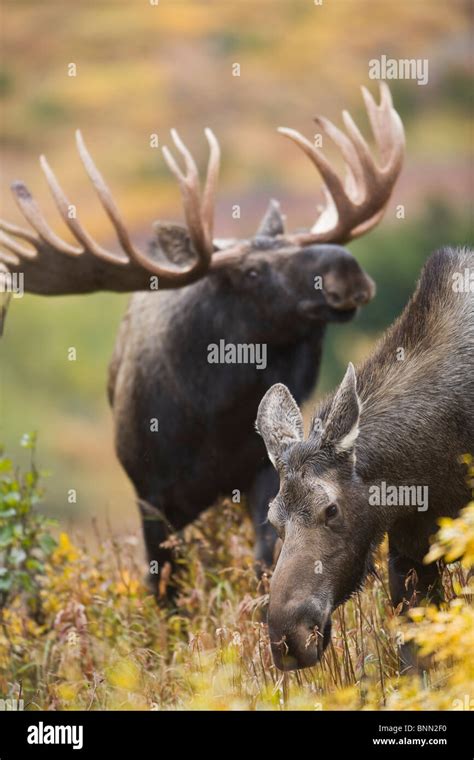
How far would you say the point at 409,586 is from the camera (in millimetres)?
5398

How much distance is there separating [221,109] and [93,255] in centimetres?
1152

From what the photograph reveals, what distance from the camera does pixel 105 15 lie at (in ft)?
61.9

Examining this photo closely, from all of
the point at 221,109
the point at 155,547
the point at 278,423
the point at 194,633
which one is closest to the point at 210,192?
the point at 155,547

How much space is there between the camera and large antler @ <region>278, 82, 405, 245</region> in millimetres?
7527

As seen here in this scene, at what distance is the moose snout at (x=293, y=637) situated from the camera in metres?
4.59

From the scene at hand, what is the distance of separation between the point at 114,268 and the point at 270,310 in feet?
2.75

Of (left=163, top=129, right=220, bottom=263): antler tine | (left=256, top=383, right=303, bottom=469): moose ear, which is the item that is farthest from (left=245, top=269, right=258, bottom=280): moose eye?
(left=256, top=383, right=303, bottom=469): moose ear

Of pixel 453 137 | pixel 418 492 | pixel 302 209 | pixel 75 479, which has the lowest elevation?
pixel 418 492

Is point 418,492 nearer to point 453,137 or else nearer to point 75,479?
point 75,479

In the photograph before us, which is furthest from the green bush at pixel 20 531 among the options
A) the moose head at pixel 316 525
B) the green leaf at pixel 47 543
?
the moose head at pixel 316 525

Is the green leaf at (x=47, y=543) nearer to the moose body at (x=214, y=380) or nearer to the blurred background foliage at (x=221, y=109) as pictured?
the moose body at (x=214, y=380)
